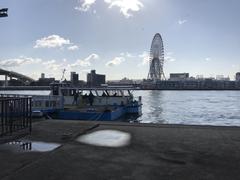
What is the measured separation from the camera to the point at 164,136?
9875 mm

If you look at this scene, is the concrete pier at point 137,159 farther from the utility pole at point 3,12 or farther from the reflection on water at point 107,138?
the utility pole at point 3,12

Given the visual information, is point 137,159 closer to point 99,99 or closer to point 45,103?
point 45,103

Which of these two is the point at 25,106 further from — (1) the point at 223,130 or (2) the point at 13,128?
(1) the point at 223,130

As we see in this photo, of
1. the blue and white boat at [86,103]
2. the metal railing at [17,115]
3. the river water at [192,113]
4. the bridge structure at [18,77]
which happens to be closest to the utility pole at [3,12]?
the metal railing at [17,115]

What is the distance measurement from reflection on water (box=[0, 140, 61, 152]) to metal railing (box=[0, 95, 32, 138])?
1170mm

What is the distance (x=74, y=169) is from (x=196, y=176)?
2.29 m

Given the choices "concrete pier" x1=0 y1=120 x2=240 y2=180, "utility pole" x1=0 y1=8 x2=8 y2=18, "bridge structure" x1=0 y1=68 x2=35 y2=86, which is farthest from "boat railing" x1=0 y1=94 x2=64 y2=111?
"bridge structure" x1=0 y1=68 x2=35 y2=86

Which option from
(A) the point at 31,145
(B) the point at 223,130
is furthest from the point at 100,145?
(B) the point at 223,130

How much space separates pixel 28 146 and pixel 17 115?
266cm

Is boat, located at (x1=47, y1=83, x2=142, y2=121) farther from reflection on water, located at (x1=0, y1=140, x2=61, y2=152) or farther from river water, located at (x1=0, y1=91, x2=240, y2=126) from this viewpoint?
reflection on water, located at (x1=0, y1=140, x2=61, y2=152)

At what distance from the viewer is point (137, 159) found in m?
7.08

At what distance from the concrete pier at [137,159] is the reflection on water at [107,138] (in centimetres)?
24

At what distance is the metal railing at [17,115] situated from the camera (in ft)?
32.6

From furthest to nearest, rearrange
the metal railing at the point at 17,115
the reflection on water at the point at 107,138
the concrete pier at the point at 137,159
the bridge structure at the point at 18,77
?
the bridge structure at the point at 18,77 < the metal railing at the point at 17,115 < the reflection on water at the point at 107,138 < the concrete pier at the point at 137,159
